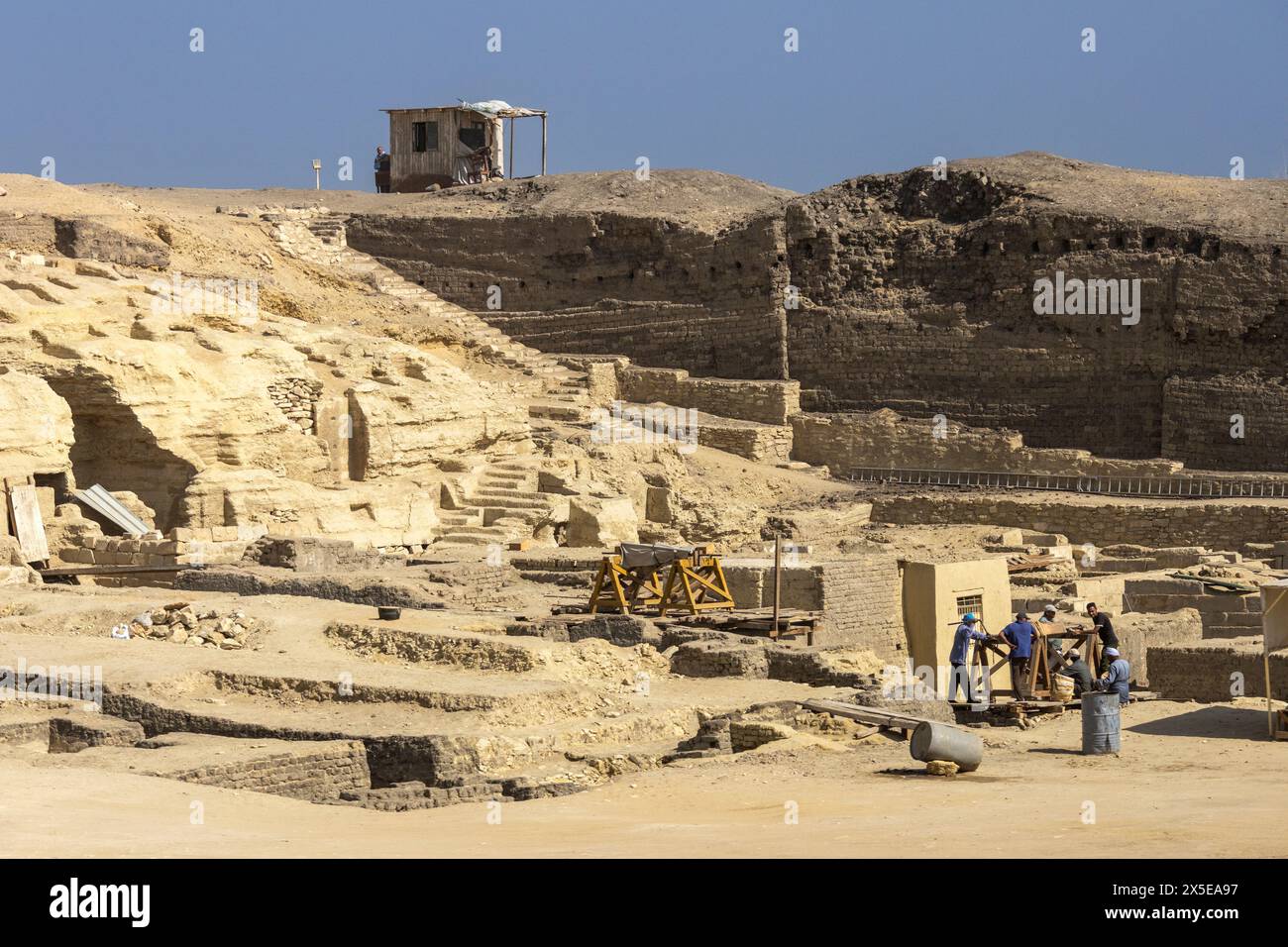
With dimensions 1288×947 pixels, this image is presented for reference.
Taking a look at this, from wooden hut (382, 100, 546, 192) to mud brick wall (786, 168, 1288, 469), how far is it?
12.1m

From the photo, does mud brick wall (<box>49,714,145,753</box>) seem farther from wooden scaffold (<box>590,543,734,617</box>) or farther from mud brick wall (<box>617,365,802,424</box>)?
mud brick wall (<box>617,365,802,424</box>)

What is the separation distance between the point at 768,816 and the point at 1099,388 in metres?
25.4

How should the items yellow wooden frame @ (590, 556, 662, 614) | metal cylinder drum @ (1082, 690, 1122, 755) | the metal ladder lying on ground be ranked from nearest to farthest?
metal cylinder drum @ (1082, 690, 1122, 755) → yellow wooden frame @ (590, 556, 662, 614) → the metal ladder lying on ground

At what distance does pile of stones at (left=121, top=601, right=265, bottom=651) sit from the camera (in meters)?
15.1

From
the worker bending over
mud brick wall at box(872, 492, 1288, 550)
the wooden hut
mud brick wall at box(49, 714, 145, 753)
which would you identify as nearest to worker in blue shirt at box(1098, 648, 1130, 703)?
the worker bending over

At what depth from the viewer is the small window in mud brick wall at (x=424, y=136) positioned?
4691 cm

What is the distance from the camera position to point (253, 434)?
23188 mm

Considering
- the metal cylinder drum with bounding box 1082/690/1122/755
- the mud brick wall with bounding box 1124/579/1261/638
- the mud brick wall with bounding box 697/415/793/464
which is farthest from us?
the mud brick wall with bounding box 697/415/793/464

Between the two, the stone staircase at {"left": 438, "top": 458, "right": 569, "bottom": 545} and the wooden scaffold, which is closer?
the wooden scaffold

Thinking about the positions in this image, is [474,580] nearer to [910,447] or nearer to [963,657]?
[963,657]

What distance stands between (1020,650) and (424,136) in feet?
117

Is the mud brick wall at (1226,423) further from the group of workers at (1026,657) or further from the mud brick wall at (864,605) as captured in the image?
the group of workers at (1026,657)
